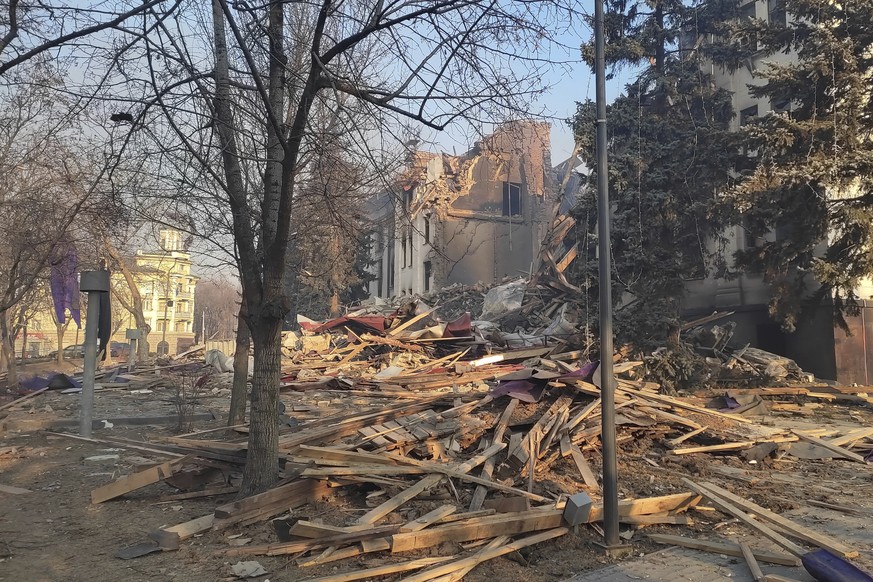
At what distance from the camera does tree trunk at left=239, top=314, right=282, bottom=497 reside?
614 centimetres

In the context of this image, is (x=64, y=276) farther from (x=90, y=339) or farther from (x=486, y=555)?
(x=486, y=555)

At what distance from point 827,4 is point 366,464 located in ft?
52.4

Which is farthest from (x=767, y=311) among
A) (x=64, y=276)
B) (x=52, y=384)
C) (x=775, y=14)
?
(x=52, y=384)

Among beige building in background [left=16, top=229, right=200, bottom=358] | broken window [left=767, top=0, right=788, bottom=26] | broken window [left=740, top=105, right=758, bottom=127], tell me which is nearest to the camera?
beige building in background [left=16, top=229, right=200, bottom=358]

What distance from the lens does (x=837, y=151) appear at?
13.5 meters

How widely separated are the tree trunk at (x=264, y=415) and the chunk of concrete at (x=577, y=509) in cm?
299

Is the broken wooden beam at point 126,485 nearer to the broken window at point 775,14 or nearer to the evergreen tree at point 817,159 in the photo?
the evergreen tree at point 817,159

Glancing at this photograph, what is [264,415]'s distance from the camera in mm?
6199

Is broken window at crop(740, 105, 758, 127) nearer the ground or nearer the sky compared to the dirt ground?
nearer the sky

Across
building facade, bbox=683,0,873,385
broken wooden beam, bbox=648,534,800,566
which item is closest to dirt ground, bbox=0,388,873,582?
broken wooden beam, bbox=648,534,800,566

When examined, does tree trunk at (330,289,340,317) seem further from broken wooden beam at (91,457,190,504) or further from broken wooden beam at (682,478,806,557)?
broken wooden beam at (682,478,806,557)

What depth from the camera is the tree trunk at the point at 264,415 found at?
6137mm

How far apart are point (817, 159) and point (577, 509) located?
11832 millimetres

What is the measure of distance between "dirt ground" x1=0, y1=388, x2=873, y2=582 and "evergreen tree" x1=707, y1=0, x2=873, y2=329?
738 centimetres
